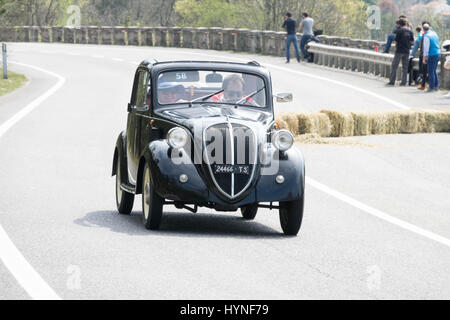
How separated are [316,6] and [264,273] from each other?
57.3 m

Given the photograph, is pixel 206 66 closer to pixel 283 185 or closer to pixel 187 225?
pixel 187 225

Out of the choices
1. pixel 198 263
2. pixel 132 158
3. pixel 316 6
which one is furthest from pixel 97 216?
pixel 316 6

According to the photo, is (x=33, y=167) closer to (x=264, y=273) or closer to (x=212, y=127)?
(x=212, y=127)

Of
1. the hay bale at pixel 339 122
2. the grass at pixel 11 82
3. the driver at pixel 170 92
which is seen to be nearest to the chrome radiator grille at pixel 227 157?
the driver at pixel 170 92

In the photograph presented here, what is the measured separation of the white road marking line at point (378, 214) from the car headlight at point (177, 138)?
2.54 m

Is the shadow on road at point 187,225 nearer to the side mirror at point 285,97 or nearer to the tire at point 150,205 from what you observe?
the tire at point 150,205

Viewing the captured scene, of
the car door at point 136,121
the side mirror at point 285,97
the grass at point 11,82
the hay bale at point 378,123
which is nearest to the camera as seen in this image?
the side mirror at point 285,97

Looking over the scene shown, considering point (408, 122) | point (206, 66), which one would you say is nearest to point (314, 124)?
point (408, 122)

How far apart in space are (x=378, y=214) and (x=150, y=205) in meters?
3.01

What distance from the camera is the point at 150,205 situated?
10.1 metres

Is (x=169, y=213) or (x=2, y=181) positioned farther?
(x=2, y=181)

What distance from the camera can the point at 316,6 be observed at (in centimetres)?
6431

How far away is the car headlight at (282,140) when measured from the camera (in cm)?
1017

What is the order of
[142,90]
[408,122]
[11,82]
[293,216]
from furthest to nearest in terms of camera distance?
1. [11,82]
2. [408,122]
3. [142,90]
4. [293,216]
